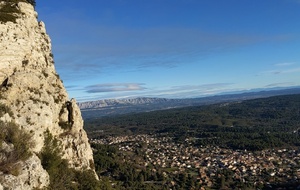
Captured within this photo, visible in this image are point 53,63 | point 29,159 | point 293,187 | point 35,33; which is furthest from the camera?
point 293,187

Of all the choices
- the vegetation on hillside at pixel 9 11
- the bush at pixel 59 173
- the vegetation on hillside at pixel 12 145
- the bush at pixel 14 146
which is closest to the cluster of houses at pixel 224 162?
the bush at pixel 59 173

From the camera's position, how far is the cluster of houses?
97812 millimetres

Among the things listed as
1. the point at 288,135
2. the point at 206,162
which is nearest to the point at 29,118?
the point at 206,162

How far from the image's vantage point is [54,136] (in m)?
36.0

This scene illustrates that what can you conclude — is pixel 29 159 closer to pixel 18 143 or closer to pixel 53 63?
pixel 18 143

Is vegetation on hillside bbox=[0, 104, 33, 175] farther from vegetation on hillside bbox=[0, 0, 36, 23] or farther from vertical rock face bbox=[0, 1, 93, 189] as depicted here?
vegetation on hillside bbox=[0, 0, 36, 23]

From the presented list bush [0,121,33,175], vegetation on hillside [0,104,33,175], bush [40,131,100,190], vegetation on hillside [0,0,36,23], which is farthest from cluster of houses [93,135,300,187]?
vegetation on hillside [0,104,33,175]

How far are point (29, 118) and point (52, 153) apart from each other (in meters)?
4.41

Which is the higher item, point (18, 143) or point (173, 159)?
point (18, 143)

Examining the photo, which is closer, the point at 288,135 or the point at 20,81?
the point at 20,81

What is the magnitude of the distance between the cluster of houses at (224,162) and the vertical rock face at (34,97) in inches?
2386

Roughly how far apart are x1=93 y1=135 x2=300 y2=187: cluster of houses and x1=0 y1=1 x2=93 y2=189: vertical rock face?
60.6 m

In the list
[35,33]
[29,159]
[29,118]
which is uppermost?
[35,33]

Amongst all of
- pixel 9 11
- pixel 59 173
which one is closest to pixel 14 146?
pixel 59 173
